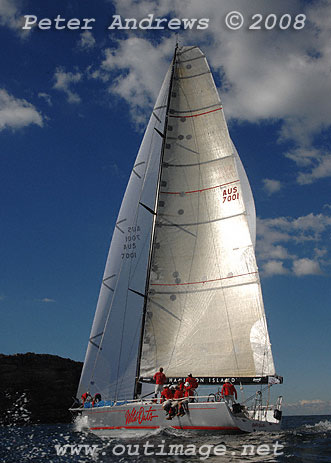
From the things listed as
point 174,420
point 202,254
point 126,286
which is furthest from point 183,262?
point 174,420

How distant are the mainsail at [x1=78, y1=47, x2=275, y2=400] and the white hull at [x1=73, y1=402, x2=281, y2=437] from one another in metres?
1.96

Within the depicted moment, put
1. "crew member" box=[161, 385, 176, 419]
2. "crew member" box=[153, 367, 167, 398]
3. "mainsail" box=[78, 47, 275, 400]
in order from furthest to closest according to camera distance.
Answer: "mainsail" box=[78, 47, 275, 400] < "crew member" box=[153, 367, 167, 398] < "crew member" box=[161, 385, 176, 419]

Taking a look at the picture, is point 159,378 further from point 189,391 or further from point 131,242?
point 131,242

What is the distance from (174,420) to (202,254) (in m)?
7.51

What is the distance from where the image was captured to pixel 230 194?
20.5 meters

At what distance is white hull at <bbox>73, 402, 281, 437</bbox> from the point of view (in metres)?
14.4

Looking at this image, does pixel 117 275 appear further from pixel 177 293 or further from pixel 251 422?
pixel 251 422

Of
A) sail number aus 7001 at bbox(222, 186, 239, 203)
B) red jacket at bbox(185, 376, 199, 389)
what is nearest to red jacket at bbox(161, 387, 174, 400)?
red jacket at bbox(185, 376, 199, 389)

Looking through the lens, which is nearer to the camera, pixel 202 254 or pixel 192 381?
pixel 192 381

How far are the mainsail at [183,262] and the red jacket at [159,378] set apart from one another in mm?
1019

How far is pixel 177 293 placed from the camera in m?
19.6

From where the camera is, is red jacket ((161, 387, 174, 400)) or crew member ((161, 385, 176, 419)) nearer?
crew member ((161, 385, 176, 419))

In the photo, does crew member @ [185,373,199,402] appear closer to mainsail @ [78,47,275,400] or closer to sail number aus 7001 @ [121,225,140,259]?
mainsail @ [78,47,275,400]

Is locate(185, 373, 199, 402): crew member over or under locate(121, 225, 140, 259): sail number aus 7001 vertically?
under
